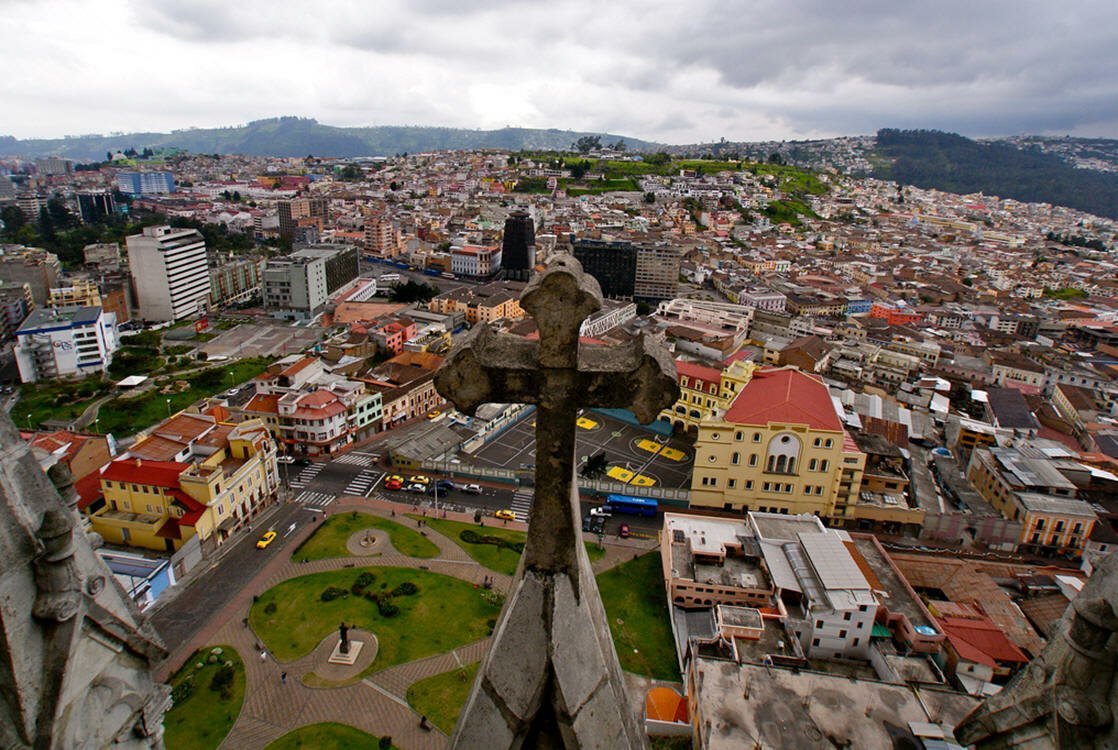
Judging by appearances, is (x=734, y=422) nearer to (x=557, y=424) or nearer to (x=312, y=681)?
(x=312, y=681)

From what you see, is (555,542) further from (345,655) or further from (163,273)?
(163,273)

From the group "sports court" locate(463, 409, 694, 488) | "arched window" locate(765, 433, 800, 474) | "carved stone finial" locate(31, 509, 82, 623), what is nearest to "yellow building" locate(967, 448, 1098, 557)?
"arched window" locate(765, 433, 800, 474)

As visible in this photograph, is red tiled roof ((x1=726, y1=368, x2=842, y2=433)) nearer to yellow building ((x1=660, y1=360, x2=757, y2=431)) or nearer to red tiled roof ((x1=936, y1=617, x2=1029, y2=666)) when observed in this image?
yellow building ((x1=660, y1=360, x2=757, y2=431))

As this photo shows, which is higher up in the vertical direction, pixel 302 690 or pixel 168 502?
pixel 168 502

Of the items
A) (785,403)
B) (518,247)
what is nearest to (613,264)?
(518,247)

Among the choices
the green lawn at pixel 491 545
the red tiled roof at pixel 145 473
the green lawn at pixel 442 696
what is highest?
the red tiled roof at pixel 145 473

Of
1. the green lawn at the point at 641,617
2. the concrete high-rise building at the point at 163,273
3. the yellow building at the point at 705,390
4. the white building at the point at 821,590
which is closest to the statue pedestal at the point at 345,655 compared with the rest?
the green lawn at the point at 641,617

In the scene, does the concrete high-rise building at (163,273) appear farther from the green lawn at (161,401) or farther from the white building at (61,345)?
the green lawn at (161,401)
